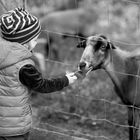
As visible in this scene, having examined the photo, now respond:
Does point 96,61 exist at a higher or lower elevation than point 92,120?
higher

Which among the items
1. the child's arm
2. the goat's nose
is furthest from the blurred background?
the child's arm

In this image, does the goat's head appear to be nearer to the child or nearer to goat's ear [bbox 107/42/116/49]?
goat's ear [bbox 107/42/116/49]

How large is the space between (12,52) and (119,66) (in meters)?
1.70

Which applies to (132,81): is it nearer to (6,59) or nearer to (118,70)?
(118,70)

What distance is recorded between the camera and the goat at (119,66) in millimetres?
4238

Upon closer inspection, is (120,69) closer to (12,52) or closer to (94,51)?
(94,51)

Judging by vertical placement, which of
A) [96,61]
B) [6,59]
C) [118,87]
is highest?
[6,59]

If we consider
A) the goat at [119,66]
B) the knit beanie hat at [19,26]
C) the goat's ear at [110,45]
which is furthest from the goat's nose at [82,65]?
the knit beanie hat at [19,26]

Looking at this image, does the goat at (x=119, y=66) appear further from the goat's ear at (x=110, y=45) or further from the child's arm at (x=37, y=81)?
the child's arm at (x=37, y=81)

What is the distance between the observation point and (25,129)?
3246 millimetres

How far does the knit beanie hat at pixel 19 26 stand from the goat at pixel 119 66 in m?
1.18

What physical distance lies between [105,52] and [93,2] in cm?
621

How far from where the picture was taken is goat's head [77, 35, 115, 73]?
13.8ft

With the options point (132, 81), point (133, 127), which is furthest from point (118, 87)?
point (133, 127)
